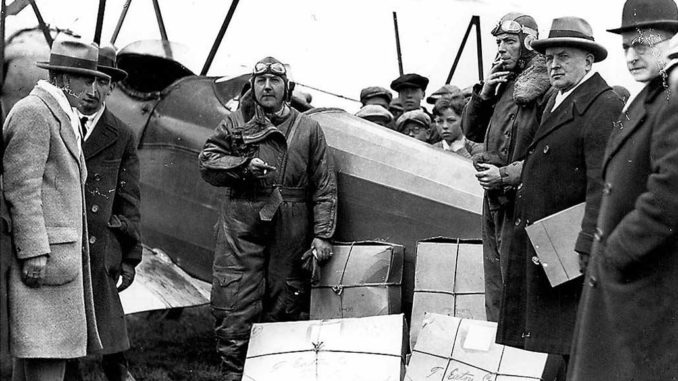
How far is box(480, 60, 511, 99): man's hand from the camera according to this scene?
5.34m

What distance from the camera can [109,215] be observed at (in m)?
5.74

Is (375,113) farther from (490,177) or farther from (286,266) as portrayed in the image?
(490,177)

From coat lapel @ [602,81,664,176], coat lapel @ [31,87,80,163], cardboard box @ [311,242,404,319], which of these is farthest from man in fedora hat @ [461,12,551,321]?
coat lapel @ [31,87,80,163]

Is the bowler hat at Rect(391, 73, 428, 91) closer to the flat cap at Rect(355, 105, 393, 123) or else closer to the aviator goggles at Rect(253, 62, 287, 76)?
the flat cap at Rect(355, 105, 393, 123)

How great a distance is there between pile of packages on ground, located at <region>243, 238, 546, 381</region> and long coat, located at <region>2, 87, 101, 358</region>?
Answer: 1580 millimetres

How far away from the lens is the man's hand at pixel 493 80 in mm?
5340

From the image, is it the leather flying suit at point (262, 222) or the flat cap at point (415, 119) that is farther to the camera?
the flat cap at point (415, 119)

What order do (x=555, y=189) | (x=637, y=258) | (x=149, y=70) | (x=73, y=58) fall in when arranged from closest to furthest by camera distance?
(x=637, y=258) < (x=555, y=189) < (x=73, y=58) < (x=149, y=70)

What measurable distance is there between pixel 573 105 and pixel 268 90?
260 centimetres

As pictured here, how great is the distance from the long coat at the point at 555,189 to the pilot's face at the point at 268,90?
97.4 inches

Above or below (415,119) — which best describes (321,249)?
below

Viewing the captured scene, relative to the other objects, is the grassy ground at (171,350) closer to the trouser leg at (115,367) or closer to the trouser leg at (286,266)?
the trouser leg at (115,367)

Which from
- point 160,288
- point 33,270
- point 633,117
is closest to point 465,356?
point 633,117

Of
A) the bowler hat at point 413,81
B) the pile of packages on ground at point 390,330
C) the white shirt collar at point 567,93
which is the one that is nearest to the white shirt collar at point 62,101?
the pile of packages on ground at point 390,330
